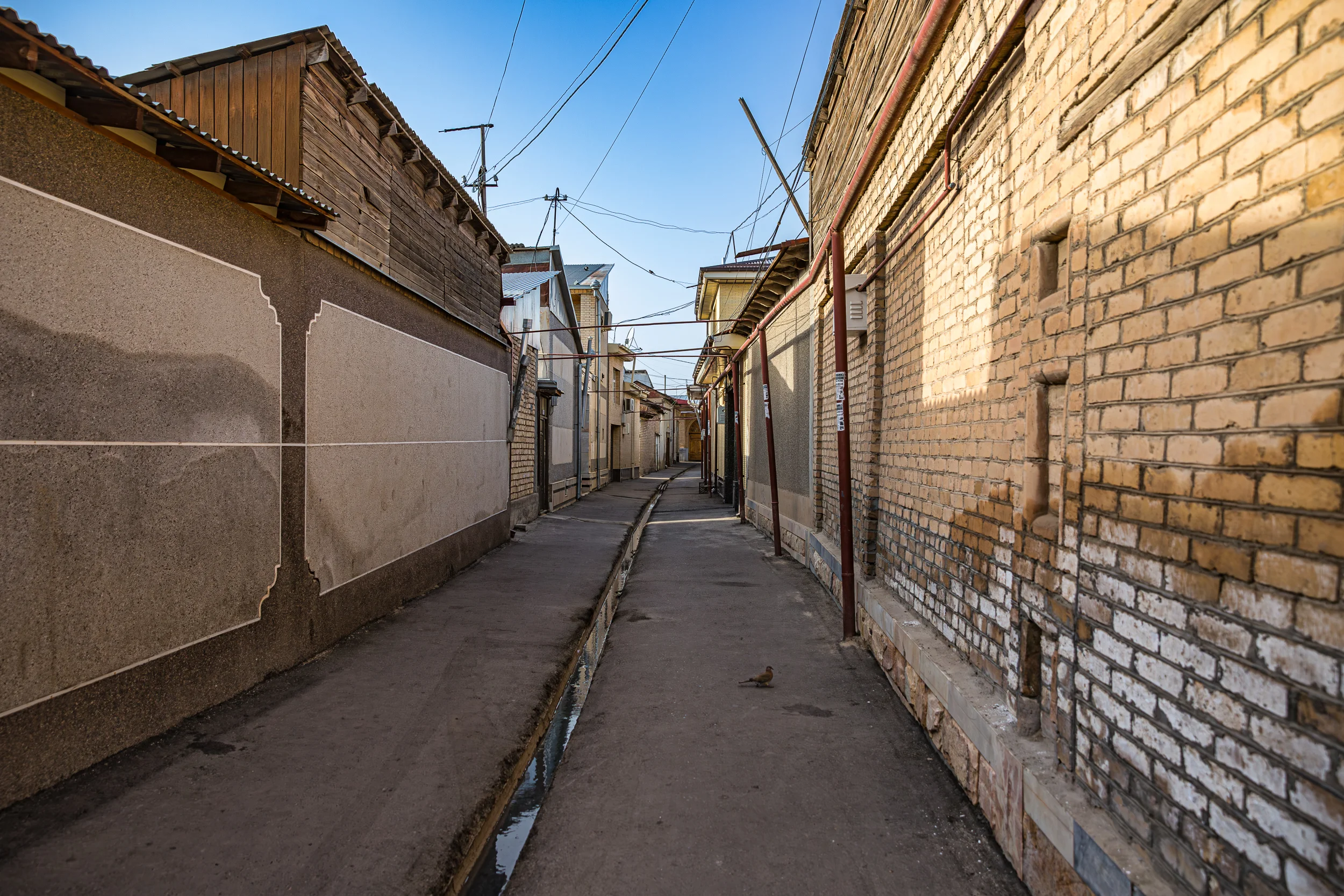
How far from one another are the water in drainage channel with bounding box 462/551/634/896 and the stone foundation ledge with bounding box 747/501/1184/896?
1895 millimetres

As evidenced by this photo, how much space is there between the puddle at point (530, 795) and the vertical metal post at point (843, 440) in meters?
2.05

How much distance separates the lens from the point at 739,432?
15500 mm

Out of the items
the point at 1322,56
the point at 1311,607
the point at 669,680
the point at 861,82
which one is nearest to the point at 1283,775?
the point at 1311,607

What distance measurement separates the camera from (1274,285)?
159 centimetres

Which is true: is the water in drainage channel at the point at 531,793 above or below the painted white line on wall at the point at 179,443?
below

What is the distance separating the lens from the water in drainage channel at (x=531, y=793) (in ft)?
9.48

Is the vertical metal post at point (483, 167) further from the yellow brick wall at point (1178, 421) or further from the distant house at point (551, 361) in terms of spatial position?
the yellow brick wall at point (1178, 421)

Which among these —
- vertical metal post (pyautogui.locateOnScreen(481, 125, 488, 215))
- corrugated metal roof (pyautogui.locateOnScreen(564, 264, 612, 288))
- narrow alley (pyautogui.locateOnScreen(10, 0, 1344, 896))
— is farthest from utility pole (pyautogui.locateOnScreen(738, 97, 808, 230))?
corrugated metal roof (pyautogui.locateOnScreen(564, 264, 612, 288))

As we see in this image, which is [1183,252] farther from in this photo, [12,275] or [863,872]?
[12,275]

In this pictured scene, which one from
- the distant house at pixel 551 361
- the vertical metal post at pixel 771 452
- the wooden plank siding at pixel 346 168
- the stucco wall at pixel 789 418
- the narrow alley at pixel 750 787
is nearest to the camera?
the narrow alley at pixel 750 787

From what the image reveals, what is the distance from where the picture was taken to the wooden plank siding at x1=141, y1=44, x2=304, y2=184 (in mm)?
5477

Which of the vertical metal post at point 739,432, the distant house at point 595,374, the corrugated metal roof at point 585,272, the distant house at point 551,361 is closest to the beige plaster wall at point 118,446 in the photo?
the distant house at point 551,361

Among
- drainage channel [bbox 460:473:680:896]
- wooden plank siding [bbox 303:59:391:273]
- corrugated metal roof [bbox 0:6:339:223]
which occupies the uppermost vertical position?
wooden plank siding [bbox 303:59:391:273]

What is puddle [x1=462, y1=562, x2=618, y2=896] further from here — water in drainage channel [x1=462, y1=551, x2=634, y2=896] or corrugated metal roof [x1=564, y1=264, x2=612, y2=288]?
corrugated metal roof [x1=564, y1=264, x2=612, y2=288]
